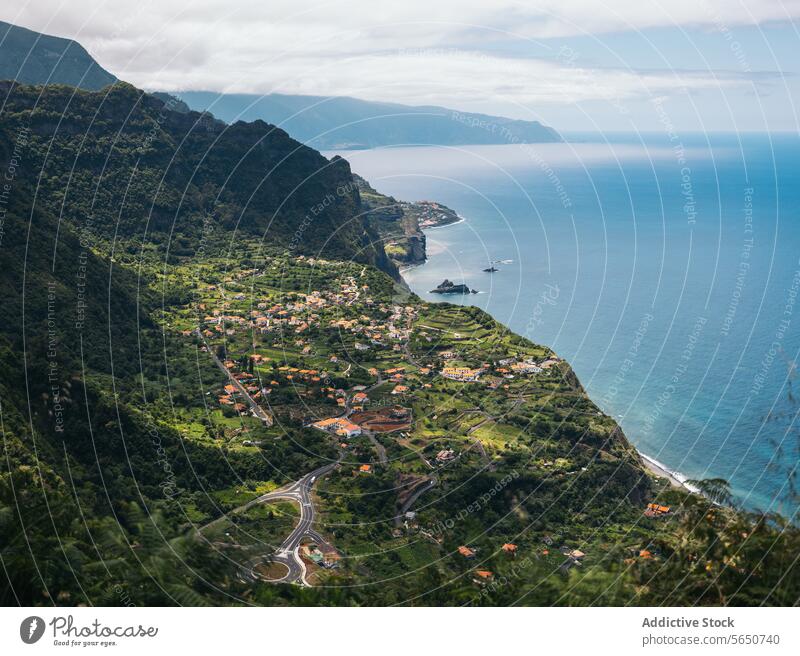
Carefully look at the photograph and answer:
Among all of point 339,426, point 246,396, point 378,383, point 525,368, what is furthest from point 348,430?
point 525,368

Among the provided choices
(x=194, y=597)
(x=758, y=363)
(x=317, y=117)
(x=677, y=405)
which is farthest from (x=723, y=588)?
(x=317, y=117)

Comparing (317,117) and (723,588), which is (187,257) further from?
(317,117)

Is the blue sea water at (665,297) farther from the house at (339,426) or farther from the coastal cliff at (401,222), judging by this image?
the house at (339,426)

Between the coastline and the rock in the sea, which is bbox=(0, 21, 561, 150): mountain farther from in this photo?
the coastline

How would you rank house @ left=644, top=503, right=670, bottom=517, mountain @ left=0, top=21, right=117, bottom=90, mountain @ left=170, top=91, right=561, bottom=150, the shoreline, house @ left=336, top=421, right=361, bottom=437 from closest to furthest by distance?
1. house @ left=644, top=503, right=670, bottom=517
2. house @ left=336, top=421, right=361, bottom=437
3. the shoreline
4. mountain @ left=0, top=21, right=117, bottom=90
5. mountain @ left=170, top=91, right=561, bottom=150

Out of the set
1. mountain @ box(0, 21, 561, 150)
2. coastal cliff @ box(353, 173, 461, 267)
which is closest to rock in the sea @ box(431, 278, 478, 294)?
coastal cliff @ box(353, 173, 461, 267)

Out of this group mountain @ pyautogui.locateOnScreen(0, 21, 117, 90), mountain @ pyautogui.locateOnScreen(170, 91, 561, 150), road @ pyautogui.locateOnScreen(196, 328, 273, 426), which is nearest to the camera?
road @ pyautogui.locateOnScreen(196, 328, 273, 426)

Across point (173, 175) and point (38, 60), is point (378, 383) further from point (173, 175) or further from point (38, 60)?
point (38, 60)
